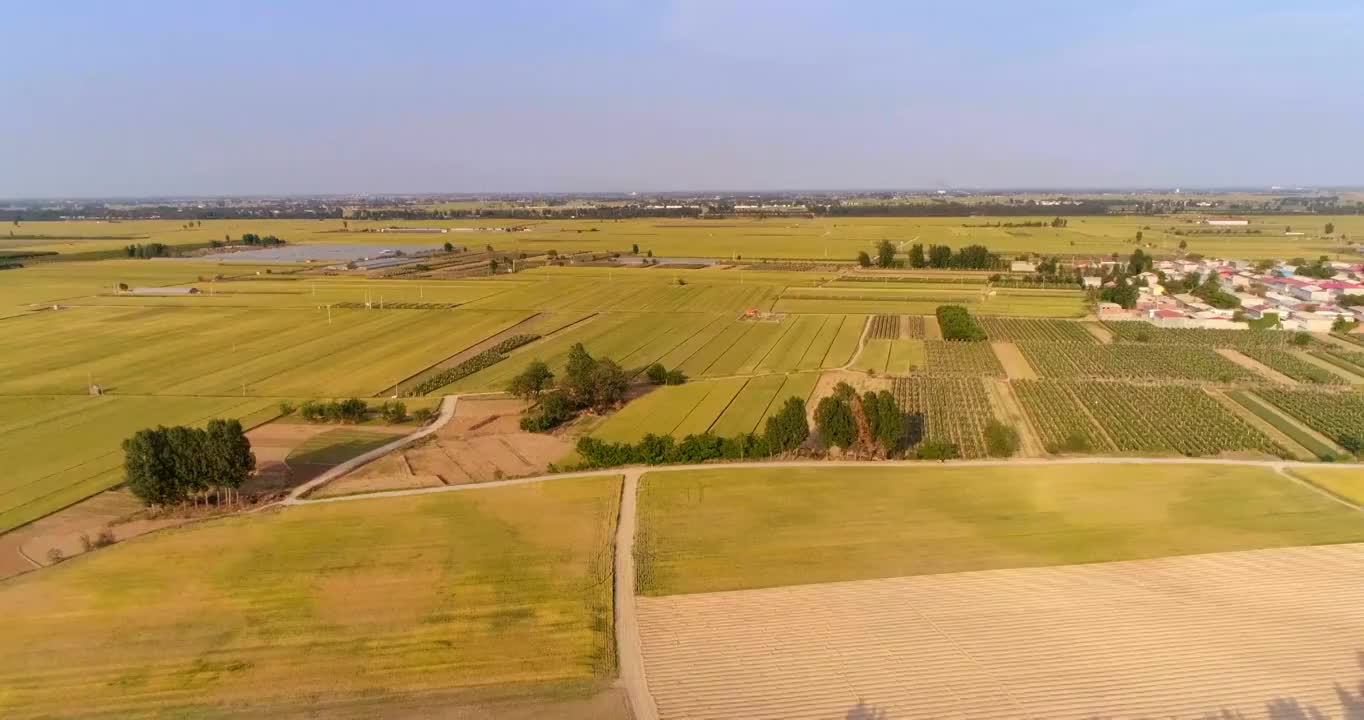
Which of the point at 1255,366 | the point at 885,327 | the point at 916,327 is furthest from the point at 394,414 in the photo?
the point at 1255,366

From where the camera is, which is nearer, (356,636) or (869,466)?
(356,636)

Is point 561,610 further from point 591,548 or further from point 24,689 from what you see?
point 24,689

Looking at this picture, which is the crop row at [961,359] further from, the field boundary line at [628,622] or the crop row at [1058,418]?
the field boundary line at [628,622]

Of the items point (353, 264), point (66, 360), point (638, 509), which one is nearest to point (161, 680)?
point (638, 509)

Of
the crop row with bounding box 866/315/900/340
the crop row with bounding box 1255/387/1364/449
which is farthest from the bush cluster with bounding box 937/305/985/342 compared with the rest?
the crop row with bounding box 1255/387/1364/449

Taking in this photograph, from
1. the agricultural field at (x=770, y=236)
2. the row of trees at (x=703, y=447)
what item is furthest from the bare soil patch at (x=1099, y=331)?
the agricultural field at (x=770, y=236)

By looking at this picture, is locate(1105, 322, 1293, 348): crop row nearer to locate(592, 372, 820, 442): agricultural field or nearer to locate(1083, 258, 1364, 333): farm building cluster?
locate(1083, 258, 1364, 333): farm building cluster
